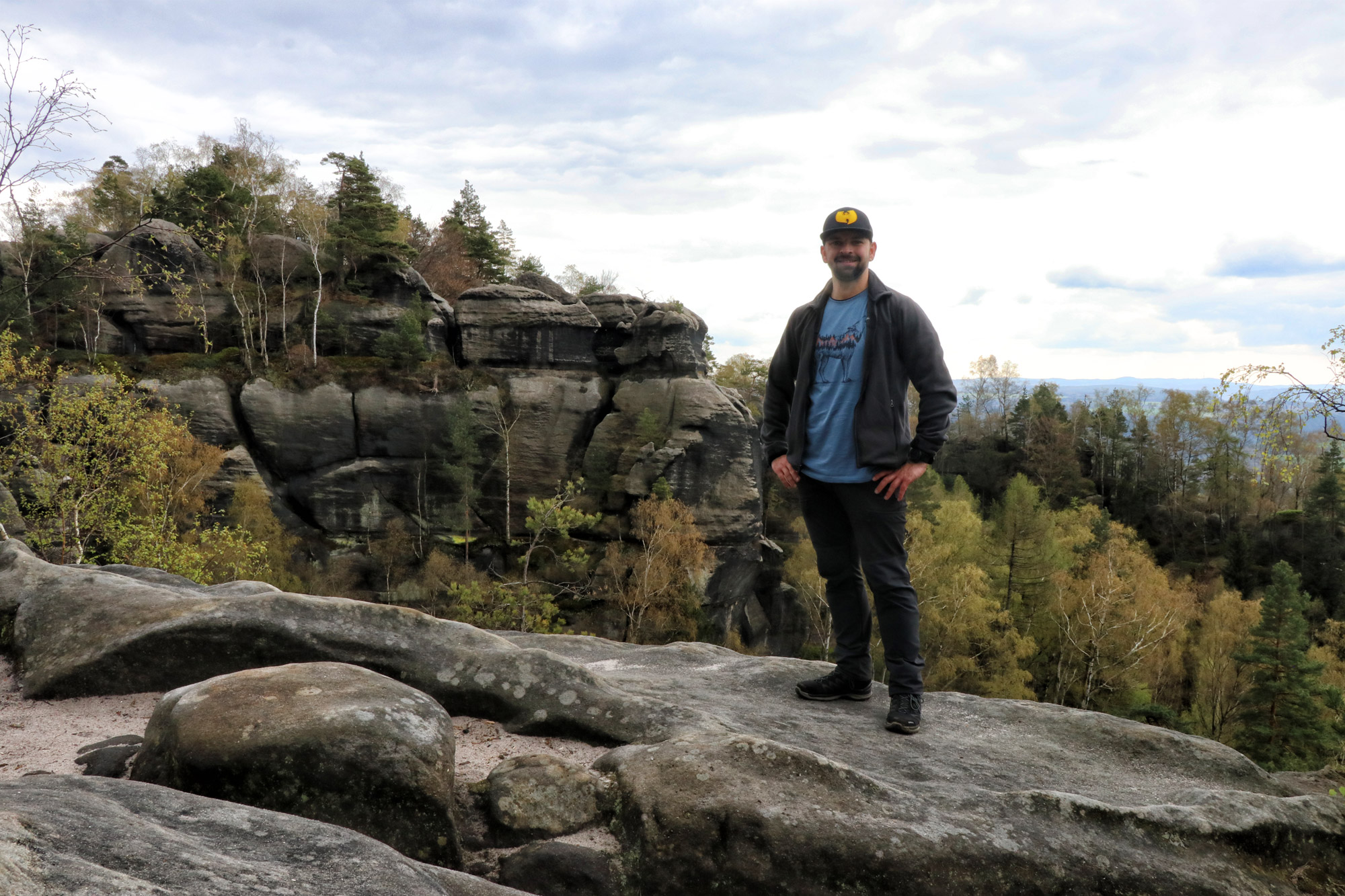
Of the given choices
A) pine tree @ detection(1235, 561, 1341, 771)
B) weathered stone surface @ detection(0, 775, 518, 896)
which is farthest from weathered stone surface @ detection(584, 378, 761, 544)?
weathered stone surface @ detection(0, 775, 518, 896)

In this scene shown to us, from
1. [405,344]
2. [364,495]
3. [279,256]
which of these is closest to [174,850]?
[364,495]

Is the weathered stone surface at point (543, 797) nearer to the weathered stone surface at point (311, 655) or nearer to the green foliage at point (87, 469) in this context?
the weathered stone surface at point (311, 655)

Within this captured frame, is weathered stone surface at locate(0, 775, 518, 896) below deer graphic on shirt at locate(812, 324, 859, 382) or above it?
below

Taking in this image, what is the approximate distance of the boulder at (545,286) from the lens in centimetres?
4375

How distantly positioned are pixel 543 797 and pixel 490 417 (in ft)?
124

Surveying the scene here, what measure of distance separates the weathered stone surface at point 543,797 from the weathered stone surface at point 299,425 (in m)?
39.6

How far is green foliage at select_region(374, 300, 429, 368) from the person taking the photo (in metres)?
40.3

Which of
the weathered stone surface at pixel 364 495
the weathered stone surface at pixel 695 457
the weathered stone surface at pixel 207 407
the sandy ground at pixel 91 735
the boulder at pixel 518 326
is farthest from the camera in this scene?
the boulder at pixel 518 326

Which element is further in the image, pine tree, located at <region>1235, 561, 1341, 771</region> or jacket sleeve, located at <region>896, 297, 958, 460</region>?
pine tree, located at <region>1235, 561, 1341, 771</region>

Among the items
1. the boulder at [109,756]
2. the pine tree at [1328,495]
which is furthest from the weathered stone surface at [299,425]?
the pine tree at [1328,495]

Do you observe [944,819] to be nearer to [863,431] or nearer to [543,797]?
[543,797]

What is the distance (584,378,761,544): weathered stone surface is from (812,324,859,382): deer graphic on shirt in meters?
32.9

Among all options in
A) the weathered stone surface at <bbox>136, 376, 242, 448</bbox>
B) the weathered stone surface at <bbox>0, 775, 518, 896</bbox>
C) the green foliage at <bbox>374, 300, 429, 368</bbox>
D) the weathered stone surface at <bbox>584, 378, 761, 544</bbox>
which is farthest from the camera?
the green foliage at <bbox>374, 300, 429, 368</bbox>

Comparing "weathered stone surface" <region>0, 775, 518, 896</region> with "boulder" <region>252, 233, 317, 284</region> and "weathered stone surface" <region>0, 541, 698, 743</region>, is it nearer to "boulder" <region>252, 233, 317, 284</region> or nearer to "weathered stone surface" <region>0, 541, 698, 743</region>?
"weathered stone surface" <region>0, 541, 698, 743</region>
